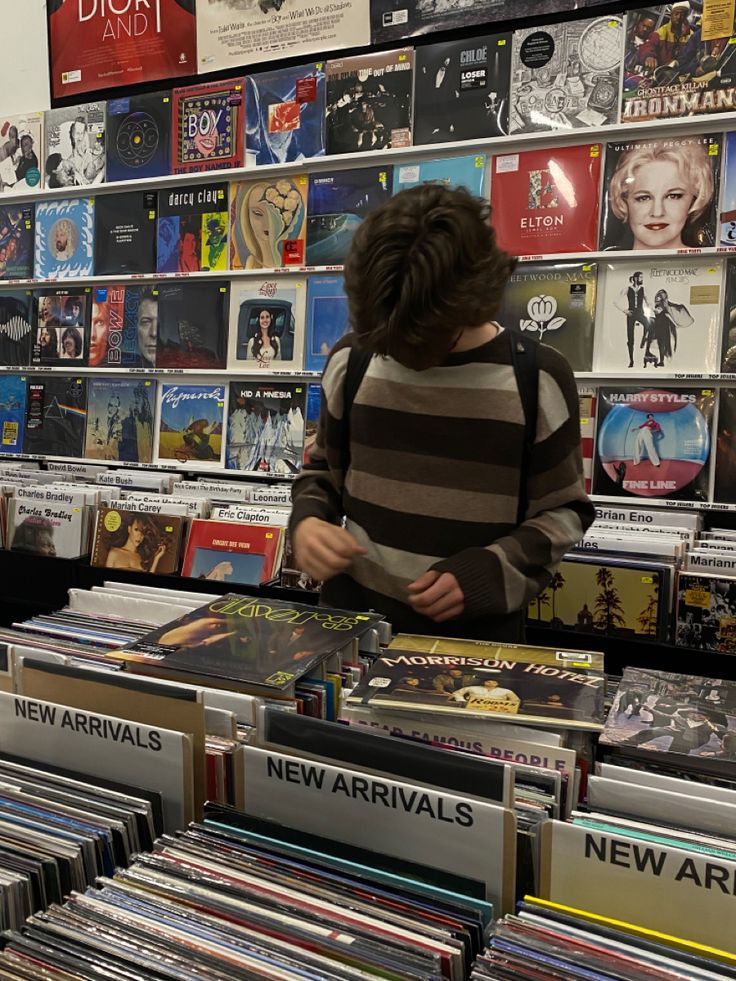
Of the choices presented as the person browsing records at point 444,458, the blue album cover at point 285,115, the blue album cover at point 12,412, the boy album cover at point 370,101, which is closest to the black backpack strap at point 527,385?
the person browsing records at point 444,458

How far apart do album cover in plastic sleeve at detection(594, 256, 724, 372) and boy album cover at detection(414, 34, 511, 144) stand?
30.0 inches

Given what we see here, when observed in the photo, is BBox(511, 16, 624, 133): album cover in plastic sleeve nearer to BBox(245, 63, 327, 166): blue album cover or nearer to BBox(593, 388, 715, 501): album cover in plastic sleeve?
BBox(245, 63, 327, 166): blue album cover

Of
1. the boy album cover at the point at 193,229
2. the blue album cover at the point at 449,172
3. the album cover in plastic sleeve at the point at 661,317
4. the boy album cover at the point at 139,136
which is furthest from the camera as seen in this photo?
the boy album cover at the point at 139,136

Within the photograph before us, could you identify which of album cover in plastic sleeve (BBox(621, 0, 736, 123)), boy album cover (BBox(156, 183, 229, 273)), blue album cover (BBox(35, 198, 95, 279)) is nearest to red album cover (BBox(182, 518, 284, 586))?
boy album cover (BBox(156, 183, 229, 273))

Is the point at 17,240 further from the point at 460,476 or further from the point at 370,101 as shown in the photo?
the point at 460,476

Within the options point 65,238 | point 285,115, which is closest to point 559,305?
point 285,115

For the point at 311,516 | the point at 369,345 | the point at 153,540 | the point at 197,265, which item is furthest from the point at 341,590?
the point at 197,265

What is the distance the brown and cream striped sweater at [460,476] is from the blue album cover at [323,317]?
1947 mm

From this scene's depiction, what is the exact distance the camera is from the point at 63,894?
0.71 meters

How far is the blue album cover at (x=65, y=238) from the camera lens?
12.7 ft

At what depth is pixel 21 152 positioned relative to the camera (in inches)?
157

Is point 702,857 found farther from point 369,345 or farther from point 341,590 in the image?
point 341,590

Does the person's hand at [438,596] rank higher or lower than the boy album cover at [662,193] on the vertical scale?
lower

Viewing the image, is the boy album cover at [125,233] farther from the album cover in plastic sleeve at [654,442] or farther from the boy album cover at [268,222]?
the album cover in plastic sleeve at [654,442]
